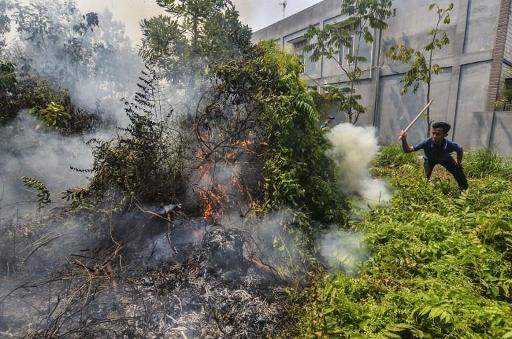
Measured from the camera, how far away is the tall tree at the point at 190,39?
697 centimetres

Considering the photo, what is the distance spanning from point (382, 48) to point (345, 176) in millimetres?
7590

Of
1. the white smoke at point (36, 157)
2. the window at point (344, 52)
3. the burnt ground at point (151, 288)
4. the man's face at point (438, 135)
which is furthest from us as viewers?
the window at point (344, 52)

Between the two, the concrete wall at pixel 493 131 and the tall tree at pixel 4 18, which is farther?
the tall tree at pixel 4 18

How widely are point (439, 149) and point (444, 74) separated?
5442mm

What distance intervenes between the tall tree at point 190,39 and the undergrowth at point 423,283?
4.60 metres

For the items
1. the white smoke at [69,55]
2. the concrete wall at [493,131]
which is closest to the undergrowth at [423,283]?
the concrete wall at [493,131]

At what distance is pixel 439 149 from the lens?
570 centimetres

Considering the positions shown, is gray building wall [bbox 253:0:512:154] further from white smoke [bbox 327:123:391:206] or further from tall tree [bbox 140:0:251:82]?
white smoke [bbox 327:123:391:206]

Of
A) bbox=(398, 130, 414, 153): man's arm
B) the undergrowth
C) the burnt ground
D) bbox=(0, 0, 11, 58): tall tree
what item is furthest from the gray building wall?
bbox=(0, 0, 11, 58): tall tree

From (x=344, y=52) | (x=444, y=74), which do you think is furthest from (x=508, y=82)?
(x=344, y=52)

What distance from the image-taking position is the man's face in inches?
217

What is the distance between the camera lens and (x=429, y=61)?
32.0ft

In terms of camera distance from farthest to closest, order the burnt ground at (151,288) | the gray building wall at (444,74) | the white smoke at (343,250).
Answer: the gray building wall at (444,74)
the white smoke at (343,250)
the burnt ground at (151,288)

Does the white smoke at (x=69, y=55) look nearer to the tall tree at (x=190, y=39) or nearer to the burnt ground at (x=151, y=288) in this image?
the tall tree at (x=190, y=39)
